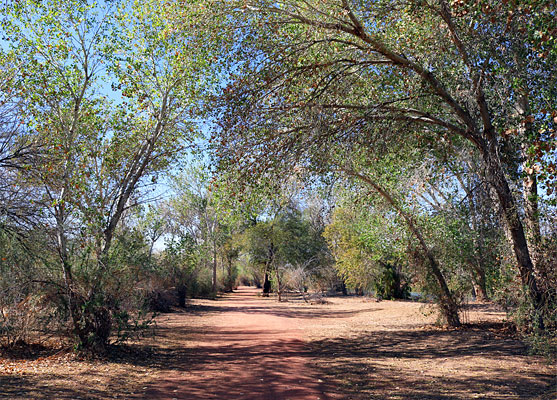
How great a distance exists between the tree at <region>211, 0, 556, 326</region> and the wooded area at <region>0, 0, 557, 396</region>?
1.9 inches

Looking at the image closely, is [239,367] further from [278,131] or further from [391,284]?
[391,284]

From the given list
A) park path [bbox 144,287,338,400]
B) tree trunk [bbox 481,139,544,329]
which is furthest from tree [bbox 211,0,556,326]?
park path [bbox 144,287,338,400]

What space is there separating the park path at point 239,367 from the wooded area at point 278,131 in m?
1.82

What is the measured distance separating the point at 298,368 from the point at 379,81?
21.7ft

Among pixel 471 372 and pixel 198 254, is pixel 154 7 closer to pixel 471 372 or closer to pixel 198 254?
pixel 471 372

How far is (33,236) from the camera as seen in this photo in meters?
10.5

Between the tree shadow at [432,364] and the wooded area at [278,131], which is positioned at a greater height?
the wooded area at [278,131]

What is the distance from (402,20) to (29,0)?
8735 millimetres

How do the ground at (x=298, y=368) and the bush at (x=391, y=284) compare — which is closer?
the ground at (x=298, y=368)

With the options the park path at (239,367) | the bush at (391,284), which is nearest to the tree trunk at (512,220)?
the park path at (239,367)

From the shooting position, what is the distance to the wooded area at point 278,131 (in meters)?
9.22

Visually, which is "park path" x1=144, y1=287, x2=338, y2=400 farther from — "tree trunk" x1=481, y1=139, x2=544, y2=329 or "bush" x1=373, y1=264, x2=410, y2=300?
"bush" x1=373, y1=264, x2=410, y2=300

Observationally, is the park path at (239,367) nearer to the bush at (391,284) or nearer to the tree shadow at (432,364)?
the tree shadow at (432,364)

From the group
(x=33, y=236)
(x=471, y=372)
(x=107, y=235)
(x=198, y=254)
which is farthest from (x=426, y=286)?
(x=198, y=254)
